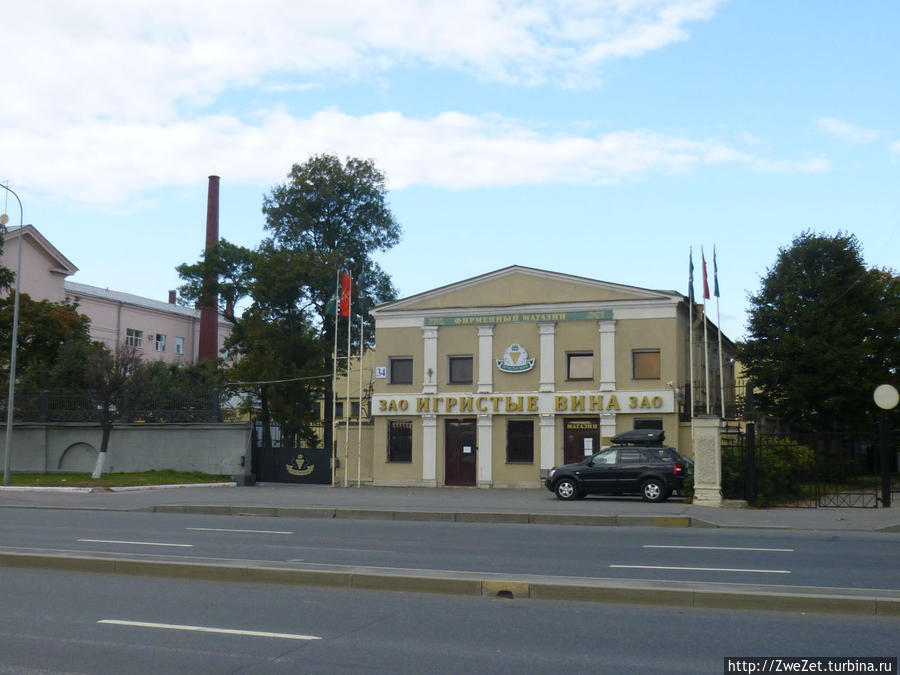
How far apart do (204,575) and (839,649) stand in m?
7.07

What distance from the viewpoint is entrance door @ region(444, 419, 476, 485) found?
37562 millimetres

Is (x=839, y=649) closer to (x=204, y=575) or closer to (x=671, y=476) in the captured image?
(x=204, y=575)

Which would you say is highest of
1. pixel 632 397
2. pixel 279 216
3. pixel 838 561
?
pixel 279 216

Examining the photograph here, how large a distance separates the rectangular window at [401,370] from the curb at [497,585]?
2731 cm

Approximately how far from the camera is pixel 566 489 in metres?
27.2

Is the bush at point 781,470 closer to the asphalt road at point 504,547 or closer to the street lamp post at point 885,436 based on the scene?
the street lamp post at point 885,436

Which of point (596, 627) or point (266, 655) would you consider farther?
point (596, 627)

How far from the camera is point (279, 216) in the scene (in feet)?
165

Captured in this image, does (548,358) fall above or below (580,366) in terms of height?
above

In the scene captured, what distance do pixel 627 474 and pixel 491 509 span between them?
641 cm

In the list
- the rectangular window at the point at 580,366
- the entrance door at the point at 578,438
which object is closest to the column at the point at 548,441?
the entrance door at the point at 578,438

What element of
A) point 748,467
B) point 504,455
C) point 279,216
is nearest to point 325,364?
point 279,216

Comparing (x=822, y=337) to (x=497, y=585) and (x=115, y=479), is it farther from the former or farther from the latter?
(x=497, y=585)

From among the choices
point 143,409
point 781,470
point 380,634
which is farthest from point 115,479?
point 380,634
